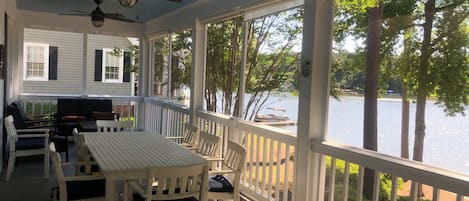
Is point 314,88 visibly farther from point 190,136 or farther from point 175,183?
point 190,136

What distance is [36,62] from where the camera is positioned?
25.3 feet

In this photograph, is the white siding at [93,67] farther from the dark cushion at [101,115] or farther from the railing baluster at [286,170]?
the railing baluster at [286,170]

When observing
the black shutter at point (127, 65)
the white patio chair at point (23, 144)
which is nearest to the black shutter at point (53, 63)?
the black shutter at point (127, 65)

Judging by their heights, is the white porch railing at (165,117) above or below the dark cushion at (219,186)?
above

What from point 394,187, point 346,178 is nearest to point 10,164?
point 346,178

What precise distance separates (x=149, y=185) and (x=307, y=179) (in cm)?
138

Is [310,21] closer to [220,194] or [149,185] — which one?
[220,194]

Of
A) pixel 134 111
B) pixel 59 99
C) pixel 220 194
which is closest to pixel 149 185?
pixel 220 194

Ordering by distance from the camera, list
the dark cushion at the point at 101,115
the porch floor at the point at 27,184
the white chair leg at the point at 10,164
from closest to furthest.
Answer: the porch floor at the point at 27,184
the white chair leg at the point at 10,164
the dark cushion at the point at 101,115

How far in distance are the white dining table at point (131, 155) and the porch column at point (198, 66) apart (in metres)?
1.49

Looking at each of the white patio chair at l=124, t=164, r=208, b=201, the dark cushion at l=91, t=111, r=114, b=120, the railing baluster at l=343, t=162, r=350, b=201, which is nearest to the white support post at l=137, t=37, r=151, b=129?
the dark cushion at l=91, t=111, r=114, b=120

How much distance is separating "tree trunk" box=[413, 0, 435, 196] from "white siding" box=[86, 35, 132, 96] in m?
7.19

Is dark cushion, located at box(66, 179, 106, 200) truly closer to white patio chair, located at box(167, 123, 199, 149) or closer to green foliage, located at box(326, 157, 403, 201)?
white patio chair, located at box(167, 123, 199, 149)

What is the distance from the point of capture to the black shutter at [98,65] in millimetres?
8180
